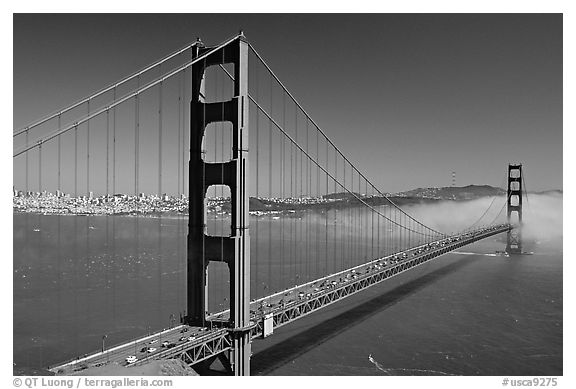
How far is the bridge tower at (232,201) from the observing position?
1009 cm

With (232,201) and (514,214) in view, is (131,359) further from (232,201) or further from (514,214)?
(514,214)

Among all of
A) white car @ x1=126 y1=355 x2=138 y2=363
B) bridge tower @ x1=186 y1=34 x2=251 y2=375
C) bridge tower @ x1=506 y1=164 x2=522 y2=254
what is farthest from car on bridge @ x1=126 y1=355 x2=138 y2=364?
bridge tower @ x1=506 y1=164 x2=522 y2=254

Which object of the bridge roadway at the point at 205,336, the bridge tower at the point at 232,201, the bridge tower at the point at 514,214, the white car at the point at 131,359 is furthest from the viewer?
the bridge tower at the point at 514,214

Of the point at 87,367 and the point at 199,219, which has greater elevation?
the point at 199,219

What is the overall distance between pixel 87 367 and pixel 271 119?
7.25 meters

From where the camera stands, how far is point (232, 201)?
10.2 meters

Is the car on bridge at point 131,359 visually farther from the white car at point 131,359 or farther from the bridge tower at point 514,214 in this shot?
the bridge tower at point 514,214

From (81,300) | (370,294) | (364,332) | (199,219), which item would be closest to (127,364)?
(199,219)

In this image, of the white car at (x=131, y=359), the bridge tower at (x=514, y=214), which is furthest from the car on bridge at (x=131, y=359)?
the bridge tower at (x=514, y=214)

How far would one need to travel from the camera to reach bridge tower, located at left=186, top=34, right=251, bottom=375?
1009cm

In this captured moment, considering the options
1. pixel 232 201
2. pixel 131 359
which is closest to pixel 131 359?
pixel 131 359

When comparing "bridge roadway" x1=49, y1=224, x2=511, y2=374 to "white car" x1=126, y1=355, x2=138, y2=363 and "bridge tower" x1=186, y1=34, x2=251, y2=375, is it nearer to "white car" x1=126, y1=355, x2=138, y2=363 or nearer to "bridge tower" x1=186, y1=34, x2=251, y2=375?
"white car" x1=126, y1=355, x2=138, y2=363
